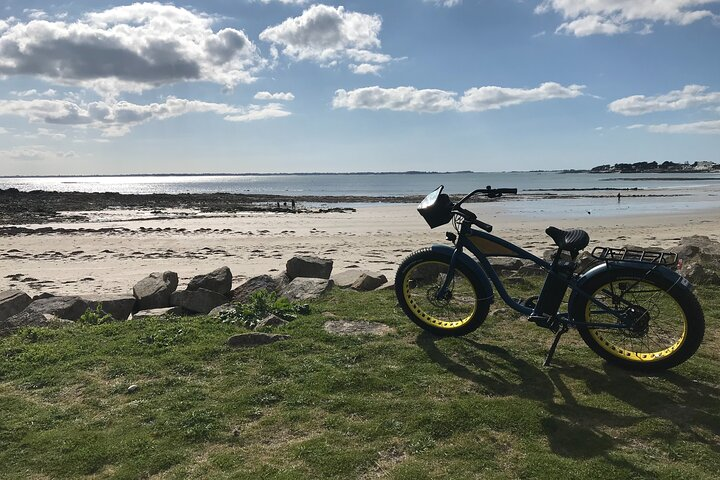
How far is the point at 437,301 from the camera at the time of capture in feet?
18.8

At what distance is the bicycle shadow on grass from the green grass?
2cm

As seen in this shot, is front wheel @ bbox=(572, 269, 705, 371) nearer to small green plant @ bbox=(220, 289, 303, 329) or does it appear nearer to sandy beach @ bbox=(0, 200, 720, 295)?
small green plant @ bbox=(220, 289, 303, 329)

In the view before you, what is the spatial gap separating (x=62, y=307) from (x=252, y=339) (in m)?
3.74

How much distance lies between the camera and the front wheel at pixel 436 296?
17.9ft

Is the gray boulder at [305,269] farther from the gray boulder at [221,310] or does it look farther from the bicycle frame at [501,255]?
the bicycle frame at [501,255]

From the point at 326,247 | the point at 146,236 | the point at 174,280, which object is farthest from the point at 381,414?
the point at 146,236

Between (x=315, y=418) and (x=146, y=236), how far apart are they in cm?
2197

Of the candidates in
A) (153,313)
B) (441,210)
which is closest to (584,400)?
(441,210)

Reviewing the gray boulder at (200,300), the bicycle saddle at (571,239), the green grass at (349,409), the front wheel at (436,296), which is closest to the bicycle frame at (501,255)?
the front wheel at (436,296)

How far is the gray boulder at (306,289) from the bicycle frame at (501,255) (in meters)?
2.45

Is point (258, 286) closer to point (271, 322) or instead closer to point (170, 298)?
point (170, 298)

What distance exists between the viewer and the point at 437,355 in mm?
4938

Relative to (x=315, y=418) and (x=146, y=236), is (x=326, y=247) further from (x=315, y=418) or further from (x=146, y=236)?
(x=315, y=418)

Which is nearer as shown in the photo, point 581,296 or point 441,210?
point 581,296
